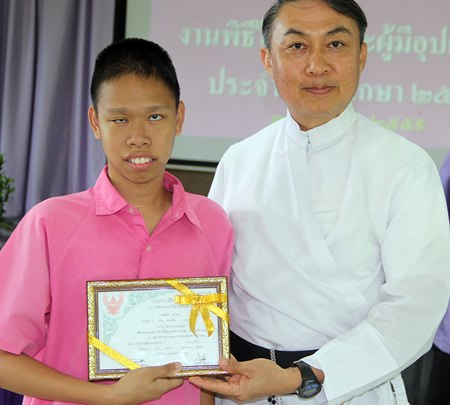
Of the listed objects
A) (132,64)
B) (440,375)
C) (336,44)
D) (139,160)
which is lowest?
(440,375)

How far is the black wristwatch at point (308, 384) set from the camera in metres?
1.69

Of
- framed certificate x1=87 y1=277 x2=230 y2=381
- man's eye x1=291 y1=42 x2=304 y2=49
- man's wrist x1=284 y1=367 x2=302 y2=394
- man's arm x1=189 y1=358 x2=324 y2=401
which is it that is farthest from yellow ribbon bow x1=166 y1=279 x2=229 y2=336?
man's eye x1=291 y1=42 x2=304 y2=49

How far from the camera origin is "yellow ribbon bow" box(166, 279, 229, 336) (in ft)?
5.14

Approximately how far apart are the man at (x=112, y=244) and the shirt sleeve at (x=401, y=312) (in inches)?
14.0

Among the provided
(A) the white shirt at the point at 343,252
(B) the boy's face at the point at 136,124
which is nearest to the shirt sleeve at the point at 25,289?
(B) the boy's face at the point at 136,124

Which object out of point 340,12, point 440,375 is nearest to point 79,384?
point 340,12

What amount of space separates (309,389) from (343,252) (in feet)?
1.12

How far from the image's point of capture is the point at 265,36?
192 centimetres

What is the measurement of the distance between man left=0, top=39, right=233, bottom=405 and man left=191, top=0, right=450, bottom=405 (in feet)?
0.50

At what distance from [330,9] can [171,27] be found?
304cm

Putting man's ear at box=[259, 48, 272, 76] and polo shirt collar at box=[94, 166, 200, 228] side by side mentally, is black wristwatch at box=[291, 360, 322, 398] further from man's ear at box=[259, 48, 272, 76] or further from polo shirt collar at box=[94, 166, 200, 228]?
man's ear at box=[259, 48, 272, 76]

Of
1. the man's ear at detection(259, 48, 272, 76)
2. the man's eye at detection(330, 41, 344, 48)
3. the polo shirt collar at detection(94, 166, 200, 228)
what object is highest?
the man's eye at detection(330, 41, 344, 48)

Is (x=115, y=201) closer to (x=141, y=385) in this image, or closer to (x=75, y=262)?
(x=75, y=262)

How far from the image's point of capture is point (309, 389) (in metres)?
1.69
